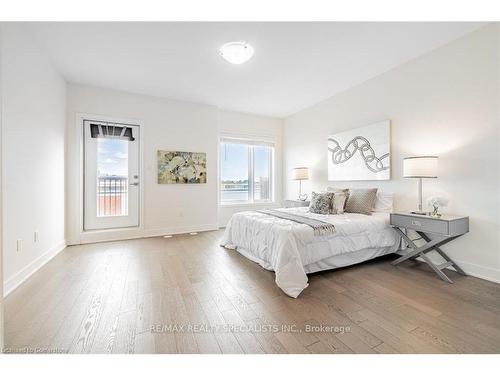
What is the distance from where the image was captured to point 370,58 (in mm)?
2814

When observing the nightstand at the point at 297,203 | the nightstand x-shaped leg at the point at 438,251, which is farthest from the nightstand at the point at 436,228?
the nightstand at the point at 297,203

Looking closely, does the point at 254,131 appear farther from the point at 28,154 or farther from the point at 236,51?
the point at 28,154

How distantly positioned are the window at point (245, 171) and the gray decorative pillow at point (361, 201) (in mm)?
2448

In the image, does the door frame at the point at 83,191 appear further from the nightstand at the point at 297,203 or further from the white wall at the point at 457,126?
the white wall at the point at 457,126

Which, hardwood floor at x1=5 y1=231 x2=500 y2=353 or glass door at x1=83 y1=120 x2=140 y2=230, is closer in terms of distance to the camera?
hardwood floor at x1=5 y1=231 x2=500 y2=353

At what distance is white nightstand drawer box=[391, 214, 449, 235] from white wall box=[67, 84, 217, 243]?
3245 mm

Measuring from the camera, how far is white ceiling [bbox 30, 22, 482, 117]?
228 centimetres

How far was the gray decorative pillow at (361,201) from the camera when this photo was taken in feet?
10.2

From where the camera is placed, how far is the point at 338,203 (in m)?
3.12

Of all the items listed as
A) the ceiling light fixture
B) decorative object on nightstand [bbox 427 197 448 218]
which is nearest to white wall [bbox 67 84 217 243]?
the ceiling light fixture

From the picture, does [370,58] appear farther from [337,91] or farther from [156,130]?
[156,130]

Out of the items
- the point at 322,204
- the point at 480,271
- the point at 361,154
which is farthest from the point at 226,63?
the point at 480,271

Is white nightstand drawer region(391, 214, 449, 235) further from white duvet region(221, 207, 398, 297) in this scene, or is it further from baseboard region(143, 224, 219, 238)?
baseboard region(143, 224, 219, 238)

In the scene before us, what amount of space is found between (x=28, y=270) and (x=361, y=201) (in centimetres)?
402
